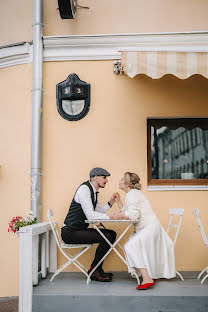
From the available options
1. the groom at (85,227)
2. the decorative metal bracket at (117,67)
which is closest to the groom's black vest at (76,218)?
the groom at (85,227)

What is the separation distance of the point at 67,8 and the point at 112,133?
219 centimetres

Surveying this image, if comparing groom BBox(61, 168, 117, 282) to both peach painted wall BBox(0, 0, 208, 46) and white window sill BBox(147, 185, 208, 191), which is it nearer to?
white window sill BBox(147, 185, 208, 191)

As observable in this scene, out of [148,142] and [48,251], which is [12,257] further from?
[148,142]

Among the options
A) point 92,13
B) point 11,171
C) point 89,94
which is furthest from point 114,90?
point 11,171

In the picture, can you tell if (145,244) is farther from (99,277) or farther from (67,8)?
(67,8)

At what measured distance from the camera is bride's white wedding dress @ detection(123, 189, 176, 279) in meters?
5.87

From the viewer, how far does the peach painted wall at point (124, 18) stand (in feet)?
24.0

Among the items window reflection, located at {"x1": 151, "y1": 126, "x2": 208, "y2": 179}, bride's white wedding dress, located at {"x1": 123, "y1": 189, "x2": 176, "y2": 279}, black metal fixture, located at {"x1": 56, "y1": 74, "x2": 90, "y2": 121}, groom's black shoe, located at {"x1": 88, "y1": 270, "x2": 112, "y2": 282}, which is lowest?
groom's black shoe, located at {"x1": 88, "y1": 270, "x2": 112, "y2": 282}

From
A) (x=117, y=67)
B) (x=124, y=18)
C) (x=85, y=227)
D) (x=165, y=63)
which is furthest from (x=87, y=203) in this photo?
(x=124, y=18)

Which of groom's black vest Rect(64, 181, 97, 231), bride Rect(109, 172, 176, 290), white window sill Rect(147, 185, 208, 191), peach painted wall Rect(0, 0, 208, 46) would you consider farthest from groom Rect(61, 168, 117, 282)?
peach painted wall Rect(0, 0, 208, 46)

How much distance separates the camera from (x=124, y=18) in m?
7.36

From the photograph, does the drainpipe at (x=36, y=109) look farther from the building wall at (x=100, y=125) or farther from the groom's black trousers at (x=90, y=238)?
the groom's black trousers at (x=90, y=238)

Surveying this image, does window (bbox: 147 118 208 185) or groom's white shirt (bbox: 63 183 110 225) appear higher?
window (bbox: 147 118 208 185)

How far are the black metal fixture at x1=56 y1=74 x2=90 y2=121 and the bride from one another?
1.71m
